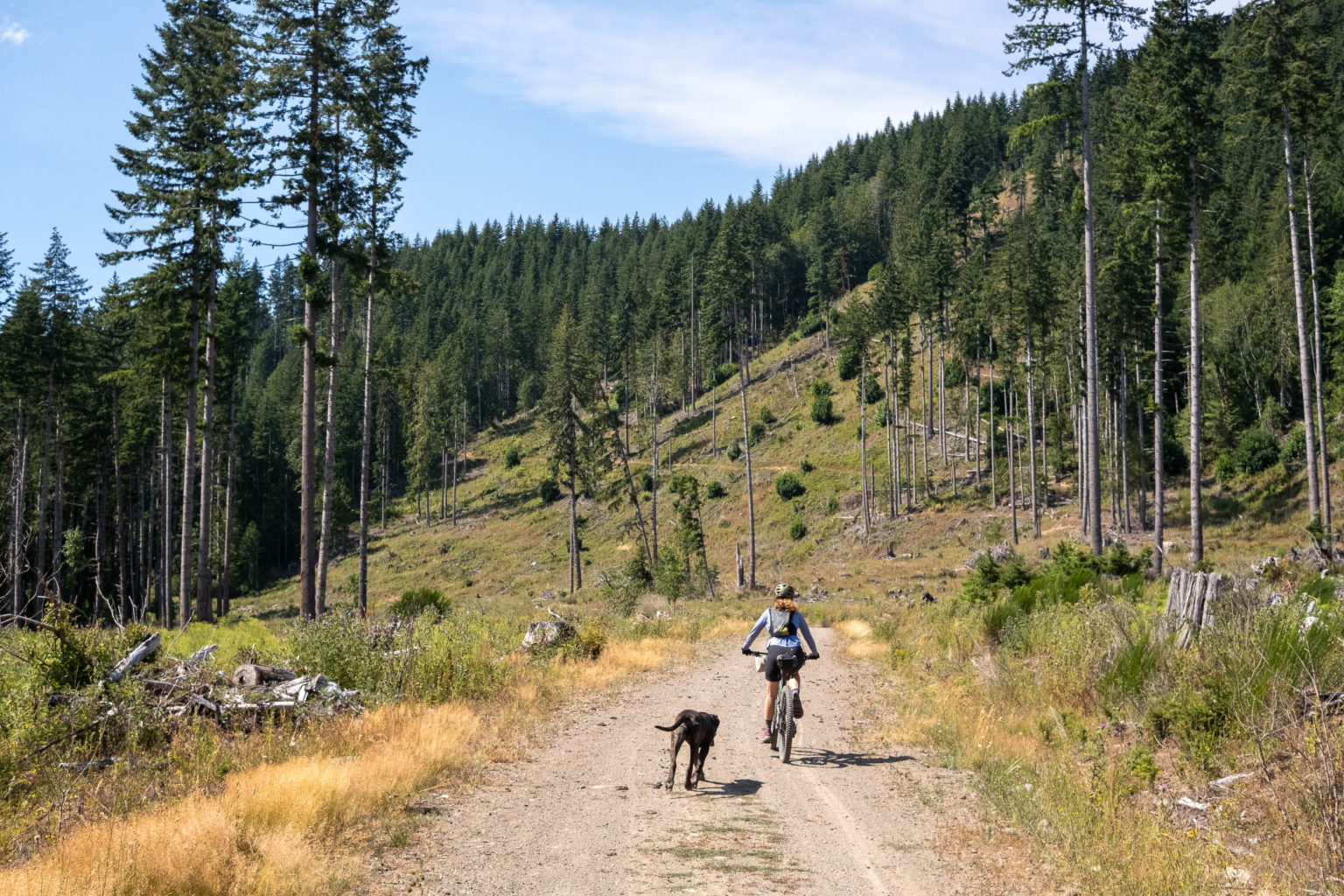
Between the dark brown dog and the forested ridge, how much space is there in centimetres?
564

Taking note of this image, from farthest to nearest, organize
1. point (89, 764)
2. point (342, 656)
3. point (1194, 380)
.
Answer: point (1194, 380), point (342, 656), point (89, 764)

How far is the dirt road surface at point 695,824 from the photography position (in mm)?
5688

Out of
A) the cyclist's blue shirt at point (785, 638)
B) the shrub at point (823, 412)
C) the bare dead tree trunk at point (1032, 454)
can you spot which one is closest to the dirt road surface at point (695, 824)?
the cyclist's blue shirt at point (785, 638)

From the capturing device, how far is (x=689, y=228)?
112 m

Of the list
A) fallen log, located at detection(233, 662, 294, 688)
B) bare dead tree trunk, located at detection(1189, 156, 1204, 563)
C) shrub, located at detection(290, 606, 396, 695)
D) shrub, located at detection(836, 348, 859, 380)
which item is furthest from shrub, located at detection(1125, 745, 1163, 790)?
shrub, located at detection(836, 348, 859, 380)

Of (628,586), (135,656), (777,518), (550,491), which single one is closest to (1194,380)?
(628,586)

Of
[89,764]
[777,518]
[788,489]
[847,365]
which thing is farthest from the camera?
[847,365]

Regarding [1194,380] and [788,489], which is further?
[788,489]

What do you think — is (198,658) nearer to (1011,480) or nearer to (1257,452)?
(1011,480)

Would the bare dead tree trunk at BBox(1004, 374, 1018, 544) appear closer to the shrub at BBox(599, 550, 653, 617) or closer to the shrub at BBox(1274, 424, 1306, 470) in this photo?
the shrub at BBox(1274, 424, 1306, 470)

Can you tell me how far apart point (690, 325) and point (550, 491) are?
973 inches

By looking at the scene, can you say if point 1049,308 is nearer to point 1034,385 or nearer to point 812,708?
point 1034,385

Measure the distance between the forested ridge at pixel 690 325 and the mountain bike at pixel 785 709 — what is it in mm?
7139

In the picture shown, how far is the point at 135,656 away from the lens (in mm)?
9469
